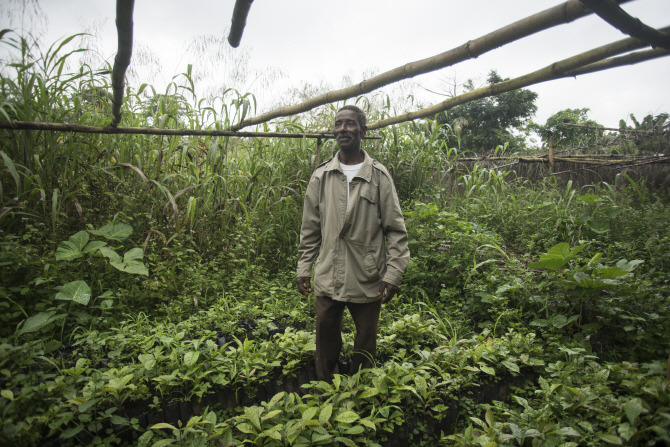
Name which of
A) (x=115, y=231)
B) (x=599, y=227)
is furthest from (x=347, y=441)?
(x=599, y=227)

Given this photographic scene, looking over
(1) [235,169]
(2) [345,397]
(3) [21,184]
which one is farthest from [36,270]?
(2) [345,397]

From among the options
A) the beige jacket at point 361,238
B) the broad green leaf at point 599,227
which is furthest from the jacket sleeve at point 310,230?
the broad green leaf at point 599,227

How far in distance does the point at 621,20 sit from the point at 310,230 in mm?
1853

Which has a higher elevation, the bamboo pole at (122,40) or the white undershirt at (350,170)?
the bamboo pole at (122,40)

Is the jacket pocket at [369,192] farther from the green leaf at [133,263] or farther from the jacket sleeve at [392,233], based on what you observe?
the green leaf at [133,263]

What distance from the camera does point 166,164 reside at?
3.62 meters

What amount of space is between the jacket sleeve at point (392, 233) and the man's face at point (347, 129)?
0.30 metres

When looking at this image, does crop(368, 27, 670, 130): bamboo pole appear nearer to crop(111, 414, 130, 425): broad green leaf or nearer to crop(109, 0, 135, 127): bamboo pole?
crop(109, 0, 135, 127): bamboo pole

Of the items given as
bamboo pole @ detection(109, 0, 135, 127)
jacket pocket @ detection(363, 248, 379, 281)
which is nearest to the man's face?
jacket pocket @ detection(363, 248, 379, 281)

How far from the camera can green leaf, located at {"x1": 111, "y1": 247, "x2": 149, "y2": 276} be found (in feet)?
9.25

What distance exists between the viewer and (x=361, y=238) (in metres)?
2.19

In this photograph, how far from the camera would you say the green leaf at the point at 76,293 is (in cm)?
248

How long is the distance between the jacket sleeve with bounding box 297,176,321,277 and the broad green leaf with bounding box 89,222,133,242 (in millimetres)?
1702

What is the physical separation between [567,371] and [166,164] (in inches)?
151
